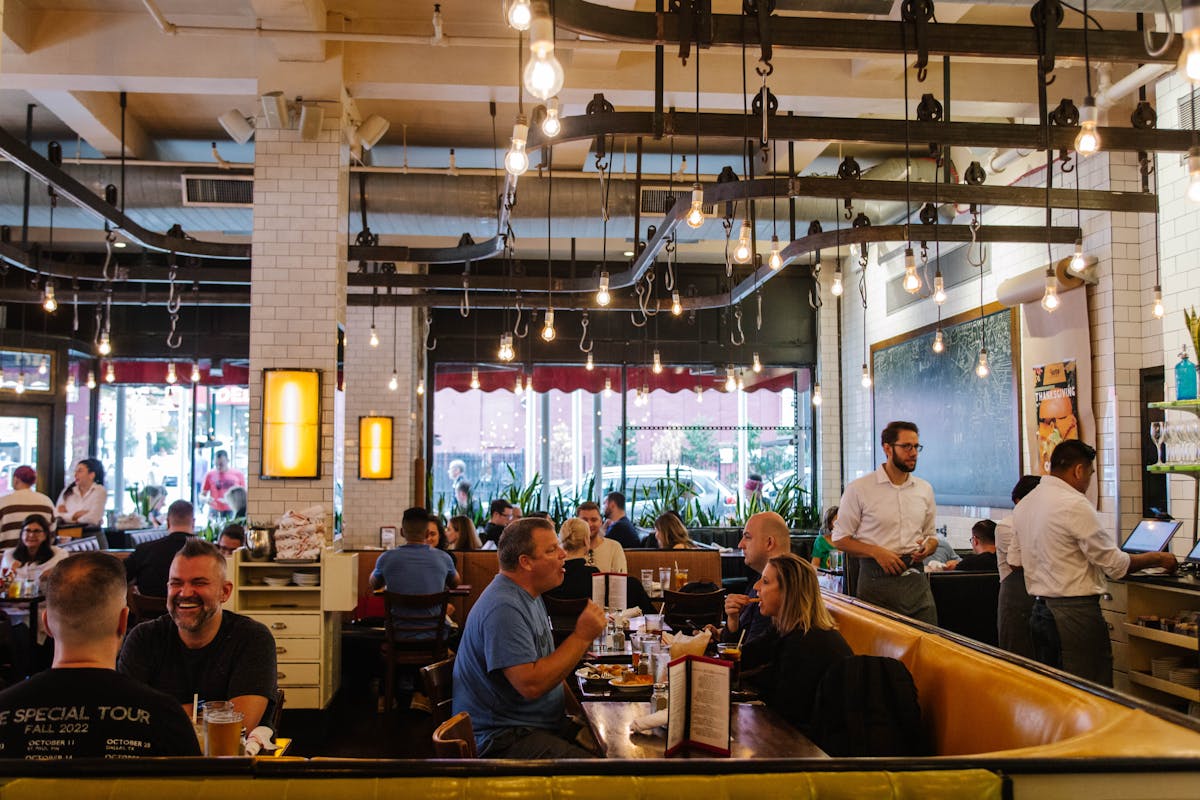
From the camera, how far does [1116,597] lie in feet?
20.9

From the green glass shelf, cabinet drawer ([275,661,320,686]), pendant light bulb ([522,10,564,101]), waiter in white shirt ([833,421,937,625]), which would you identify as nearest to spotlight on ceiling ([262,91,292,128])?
cabinet drawer ([275,661,320,686])

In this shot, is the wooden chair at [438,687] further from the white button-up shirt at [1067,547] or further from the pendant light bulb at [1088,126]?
the pendant light bulb at [1088,126]

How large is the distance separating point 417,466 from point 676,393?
4191mm

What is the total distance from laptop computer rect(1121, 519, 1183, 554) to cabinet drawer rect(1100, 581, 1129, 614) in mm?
284

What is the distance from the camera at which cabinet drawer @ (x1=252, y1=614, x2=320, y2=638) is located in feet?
23.8

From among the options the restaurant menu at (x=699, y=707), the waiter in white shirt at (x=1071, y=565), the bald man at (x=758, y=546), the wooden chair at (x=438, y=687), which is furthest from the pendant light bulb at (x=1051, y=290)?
the wooden chair at (x=438, y=687)

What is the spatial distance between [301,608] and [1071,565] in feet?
17.2

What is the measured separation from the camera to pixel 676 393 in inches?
612

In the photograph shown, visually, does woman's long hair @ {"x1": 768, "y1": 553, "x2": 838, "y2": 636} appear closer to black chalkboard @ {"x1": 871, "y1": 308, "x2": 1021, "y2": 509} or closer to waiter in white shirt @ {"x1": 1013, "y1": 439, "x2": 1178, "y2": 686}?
waiter in white shirt @ {"x1": 1013, "y1": 439, "x2": 1178, "y2": 686}

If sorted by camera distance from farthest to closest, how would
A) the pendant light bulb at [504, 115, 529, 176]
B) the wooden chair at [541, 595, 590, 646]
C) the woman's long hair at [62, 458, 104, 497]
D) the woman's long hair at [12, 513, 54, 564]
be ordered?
the woman's long hair at [62, 458, 104, 497] → the woman's long hair at [12, 513, 54, 564] → the wooden chair at [541, 595, 590, 646] → the pendant light bulb at [504, 115, 529, 176]

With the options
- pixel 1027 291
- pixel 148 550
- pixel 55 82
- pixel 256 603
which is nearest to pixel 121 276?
pixel 55 82

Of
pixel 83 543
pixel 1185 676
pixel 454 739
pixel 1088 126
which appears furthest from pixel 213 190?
pixel 1185 676

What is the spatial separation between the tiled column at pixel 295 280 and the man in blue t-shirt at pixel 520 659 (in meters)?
4.08

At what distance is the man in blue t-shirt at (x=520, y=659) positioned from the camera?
3.61 metres
